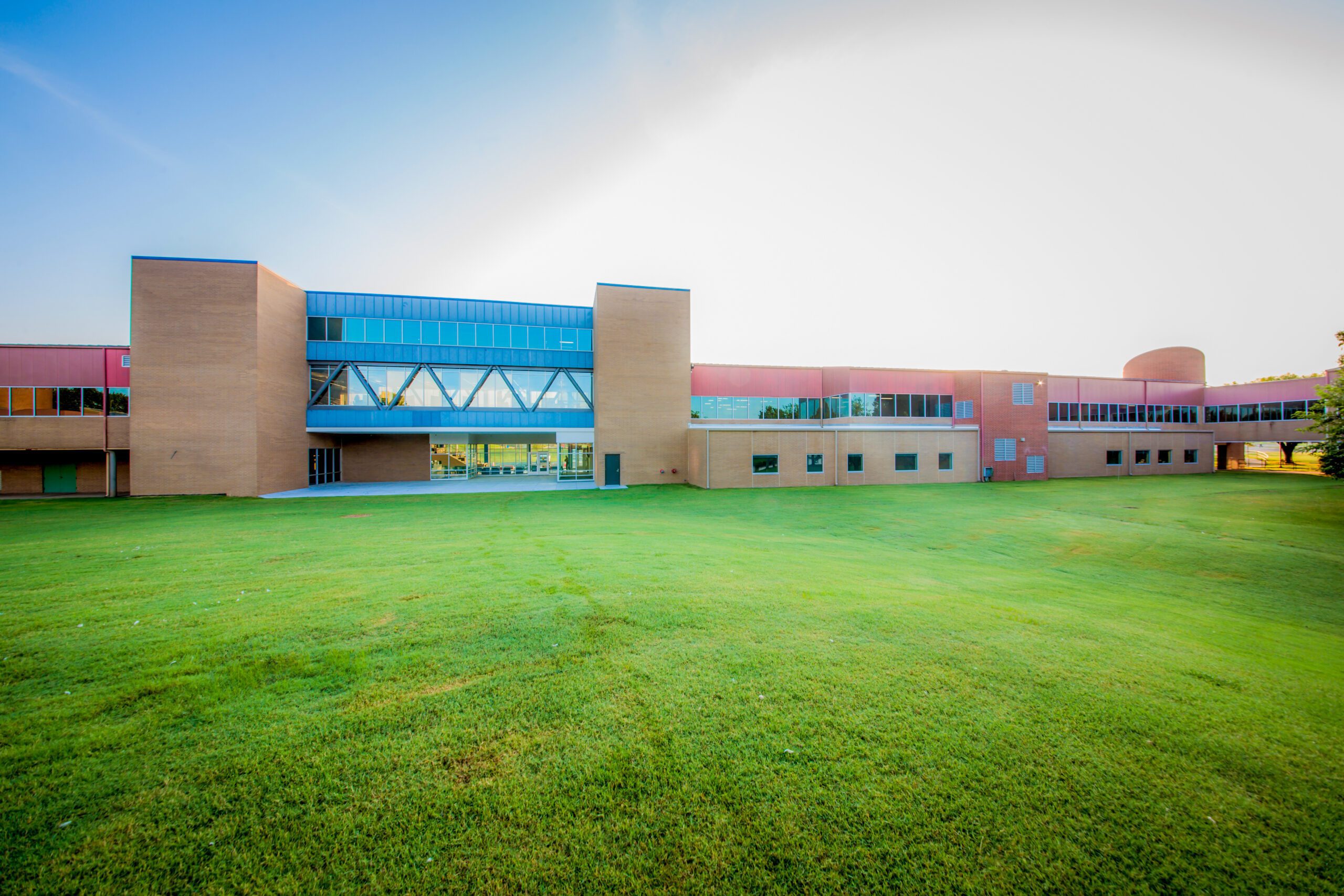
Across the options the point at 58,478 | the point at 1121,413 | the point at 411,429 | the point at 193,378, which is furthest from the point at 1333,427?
the point at 58,478

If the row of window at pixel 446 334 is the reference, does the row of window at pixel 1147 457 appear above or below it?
below

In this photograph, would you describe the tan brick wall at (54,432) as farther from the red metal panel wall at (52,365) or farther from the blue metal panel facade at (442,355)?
the blue metal panel facade at (442,355)

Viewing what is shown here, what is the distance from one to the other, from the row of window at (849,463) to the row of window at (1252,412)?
33.1 m

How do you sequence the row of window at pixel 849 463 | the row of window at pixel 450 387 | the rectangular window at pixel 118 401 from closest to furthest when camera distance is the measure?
the rectangular window at pixel 118 401
the row of window at pixel 849 463
the row of window at pixel 450 387

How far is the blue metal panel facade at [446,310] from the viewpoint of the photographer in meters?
30.7

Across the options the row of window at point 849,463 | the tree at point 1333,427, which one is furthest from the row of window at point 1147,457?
the tree at point 1333,427

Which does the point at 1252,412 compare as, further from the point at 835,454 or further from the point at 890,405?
the point at 835,454

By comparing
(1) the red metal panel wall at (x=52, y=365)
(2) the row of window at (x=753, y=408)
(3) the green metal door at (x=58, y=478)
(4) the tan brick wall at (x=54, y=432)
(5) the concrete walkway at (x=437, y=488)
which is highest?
(1) the red metal panel wall at (x=52, y=365)

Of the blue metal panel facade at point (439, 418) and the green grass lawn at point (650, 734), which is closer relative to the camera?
the green grass lawn at point (650, 734)

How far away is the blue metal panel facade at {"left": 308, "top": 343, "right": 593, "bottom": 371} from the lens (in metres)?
30.9

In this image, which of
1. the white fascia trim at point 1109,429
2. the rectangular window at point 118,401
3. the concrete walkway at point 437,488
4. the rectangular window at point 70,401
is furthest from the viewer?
the white fascia trim at point 1109,429

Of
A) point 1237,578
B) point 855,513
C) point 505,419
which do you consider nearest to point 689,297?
point 505,419

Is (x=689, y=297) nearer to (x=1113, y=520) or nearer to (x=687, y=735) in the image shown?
(x=1113, y=520)

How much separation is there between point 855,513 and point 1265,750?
16.4 meters
